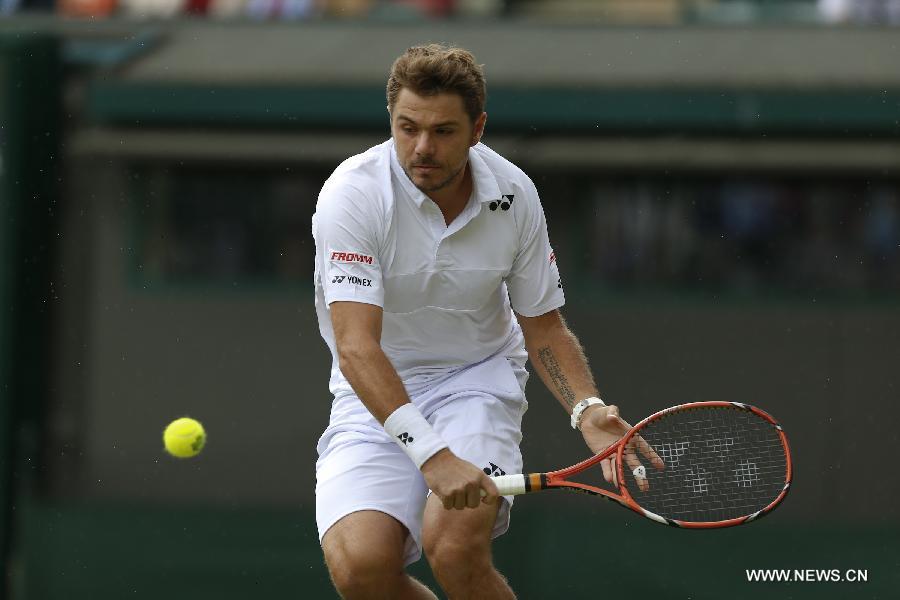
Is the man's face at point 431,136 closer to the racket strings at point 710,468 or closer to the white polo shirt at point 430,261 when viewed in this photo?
the white polo shirt at point 430,261

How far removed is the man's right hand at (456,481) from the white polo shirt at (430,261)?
434 millimetres

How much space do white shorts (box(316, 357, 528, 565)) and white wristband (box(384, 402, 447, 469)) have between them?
0.25m

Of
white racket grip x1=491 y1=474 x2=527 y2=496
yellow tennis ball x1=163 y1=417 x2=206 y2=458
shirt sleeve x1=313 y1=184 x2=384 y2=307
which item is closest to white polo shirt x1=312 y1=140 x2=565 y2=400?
shirt sleeve x1=313 y1=184 x2=384 y2=307

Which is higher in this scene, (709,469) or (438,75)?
(438,75)

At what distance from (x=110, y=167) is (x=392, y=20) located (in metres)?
1.58

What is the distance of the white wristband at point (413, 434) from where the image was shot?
3.36m

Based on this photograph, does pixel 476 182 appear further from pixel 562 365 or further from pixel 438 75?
pixel 562 365

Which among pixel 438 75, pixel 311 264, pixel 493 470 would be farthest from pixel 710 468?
pixel 311 264

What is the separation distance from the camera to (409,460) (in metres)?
3.74

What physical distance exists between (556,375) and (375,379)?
66 centimetres

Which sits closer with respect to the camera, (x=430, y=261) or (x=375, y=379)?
(x=375, y=379)

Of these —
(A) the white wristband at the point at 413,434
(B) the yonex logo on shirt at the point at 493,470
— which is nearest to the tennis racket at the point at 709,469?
(B) the yonex logo on shirt at the point at 493,470

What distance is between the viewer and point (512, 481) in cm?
343

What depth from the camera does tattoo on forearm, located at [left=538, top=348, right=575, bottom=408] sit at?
3879 mm
